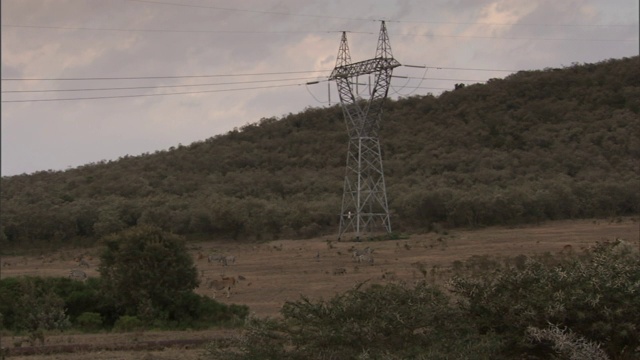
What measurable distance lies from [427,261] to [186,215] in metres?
26.9

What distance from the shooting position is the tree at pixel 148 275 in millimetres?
21656

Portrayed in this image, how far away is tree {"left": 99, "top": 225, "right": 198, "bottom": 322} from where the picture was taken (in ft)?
71.1

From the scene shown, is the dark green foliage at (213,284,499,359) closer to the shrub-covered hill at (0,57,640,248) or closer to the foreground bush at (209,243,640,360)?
the foreground bush at (209,243,640,360)

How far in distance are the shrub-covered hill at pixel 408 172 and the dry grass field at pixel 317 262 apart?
3377 millimetres

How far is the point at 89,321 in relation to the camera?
21.2m

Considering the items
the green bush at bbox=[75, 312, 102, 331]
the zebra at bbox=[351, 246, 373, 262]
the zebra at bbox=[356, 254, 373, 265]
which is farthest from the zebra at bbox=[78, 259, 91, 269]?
the green bush at bbox=[75, 312, 102, 331]

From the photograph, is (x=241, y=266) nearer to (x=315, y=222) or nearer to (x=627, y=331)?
(x=315, y=222)

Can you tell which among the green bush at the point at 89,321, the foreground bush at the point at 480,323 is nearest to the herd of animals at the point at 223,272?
the green bush at the point at 89,321

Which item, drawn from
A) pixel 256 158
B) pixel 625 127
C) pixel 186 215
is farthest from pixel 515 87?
pixel 186 215

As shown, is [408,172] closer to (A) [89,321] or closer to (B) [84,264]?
(B) [84,264]

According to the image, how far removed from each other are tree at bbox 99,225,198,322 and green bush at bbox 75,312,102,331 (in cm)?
79

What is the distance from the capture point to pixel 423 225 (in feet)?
172

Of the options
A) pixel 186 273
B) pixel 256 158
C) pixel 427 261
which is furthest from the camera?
pixel 256 158

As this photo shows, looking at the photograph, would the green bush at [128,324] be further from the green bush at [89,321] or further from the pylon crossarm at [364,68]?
the pylon crossarm at [364,68]
